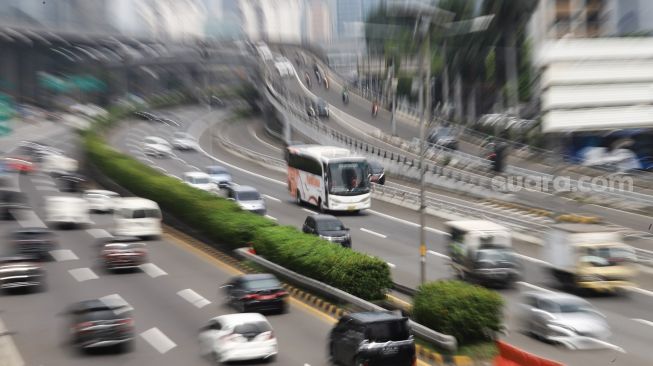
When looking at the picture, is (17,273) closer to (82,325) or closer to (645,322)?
(82,325)

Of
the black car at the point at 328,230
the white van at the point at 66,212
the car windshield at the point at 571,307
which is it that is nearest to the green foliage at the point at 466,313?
the car windshield at the point at 571,307

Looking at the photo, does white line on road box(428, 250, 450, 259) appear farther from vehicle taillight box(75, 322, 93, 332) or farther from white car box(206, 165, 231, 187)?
white car box(206, 165, 231, 187)

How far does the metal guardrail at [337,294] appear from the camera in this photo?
2416 cm

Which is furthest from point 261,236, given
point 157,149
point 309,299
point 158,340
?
point 157,149

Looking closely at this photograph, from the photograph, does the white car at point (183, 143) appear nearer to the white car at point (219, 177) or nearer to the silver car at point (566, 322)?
the white car at point (219, 177)

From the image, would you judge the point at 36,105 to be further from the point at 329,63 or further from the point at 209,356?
the point at 209,356

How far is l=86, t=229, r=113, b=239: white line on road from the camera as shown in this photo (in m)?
48.9

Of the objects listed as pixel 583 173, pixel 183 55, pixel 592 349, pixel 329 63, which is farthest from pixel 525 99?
pixel 183 55

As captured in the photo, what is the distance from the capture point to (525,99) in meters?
81.5

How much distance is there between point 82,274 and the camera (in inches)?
1528

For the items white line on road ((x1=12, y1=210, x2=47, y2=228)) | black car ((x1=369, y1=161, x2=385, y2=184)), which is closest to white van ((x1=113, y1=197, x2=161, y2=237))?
white line on road ((x1=12, y1=210, x2=47, y2=228))

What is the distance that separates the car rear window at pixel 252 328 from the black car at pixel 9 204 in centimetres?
3543

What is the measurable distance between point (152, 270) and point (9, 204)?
65.5 ft

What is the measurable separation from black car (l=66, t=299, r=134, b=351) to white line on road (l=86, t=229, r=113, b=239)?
76.3ft
